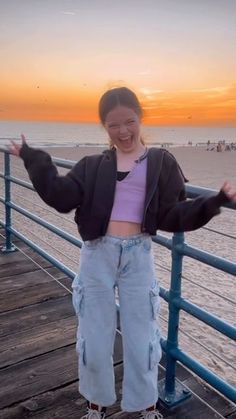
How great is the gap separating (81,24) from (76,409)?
7.26 metres

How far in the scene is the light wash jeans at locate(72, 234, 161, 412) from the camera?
5.99 feet

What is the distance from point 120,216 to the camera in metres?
1.81

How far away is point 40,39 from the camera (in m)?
10.6

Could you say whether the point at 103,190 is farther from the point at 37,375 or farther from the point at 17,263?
the point at 17,263

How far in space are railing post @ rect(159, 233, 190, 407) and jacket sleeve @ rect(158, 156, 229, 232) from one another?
302mm

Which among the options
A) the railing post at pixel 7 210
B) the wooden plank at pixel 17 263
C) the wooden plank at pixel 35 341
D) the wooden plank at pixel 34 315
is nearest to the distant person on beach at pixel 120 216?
the wooden plank at pixel 35 341

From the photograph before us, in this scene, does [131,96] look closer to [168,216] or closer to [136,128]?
[136,128]

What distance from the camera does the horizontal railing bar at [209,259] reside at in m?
1.83

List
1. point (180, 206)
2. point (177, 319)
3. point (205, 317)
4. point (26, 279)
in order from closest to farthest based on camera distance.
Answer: point (180, 206), point (205, 317), point (177, 319), point (26, 279)

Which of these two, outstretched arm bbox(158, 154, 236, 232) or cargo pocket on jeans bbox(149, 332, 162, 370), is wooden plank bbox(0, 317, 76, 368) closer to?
cargo pocket on jeans bbox(149, 332, 162, 370)

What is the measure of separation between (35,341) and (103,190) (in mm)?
1591

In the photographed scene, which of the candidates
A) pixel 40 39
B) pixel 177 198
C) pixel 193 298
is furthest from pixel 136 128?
pixel 40 39

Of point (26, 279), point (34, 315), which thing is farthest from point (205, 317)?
point (26, 279)

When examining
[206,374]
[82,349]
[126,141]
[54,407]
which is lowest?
[54,407]
